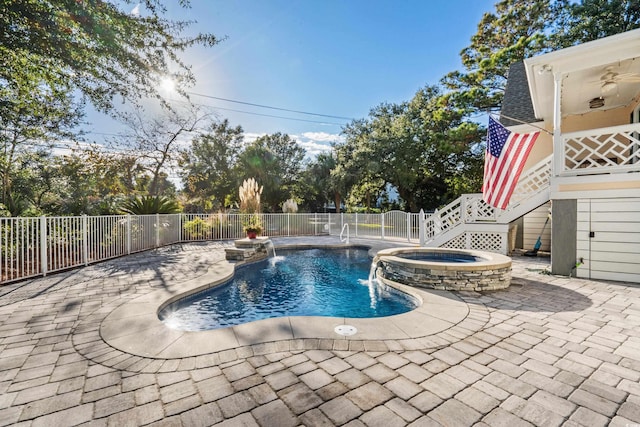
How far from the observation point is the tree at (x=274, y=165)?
20484mm

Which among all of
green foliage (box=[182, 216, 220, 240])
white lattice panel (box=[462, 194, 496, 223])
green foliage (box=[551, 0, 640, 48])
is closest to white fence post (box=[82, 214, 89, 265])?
green foliage (box=[182, 216, 220, 240])

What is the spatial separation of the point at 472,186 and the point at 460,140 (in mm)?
3272

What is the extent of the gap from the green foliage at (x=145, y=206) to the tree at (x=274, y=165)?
392 inches

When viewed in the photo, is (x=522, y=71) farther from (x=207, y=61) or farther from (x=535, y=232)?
(x=207, y=61)

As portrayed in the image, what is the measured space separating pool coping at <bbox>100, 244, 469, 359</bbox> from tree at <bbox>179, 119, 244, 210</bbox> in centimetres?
1830

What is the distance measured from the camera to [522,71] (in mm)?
12219

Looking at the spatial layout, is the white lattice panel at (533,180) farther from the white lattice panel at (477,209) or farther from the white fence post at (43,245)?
the white fence post at (43,245)

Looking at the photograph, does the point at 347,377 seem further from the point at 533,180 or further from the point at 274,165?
the point at 274,165

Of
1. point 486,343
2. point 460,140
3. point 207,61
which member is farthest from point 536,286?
point 207,61

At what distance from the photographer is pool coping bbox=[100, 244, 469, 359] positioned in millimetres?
2718

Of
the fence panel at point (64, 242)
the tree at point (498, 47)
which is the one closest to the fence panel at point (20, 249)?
the fence panel at point (64, 242)

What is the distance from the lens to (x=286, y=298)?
5324mm

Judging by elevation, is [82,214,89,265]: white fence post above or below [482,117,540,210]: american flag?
below

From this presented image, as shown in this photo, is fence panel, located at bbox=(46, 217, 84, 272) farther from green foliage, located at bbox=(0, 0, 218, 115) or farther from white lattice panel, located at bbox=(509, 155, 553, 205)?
white lattice panel, located at bbox=(509, 155, 553, 205)
